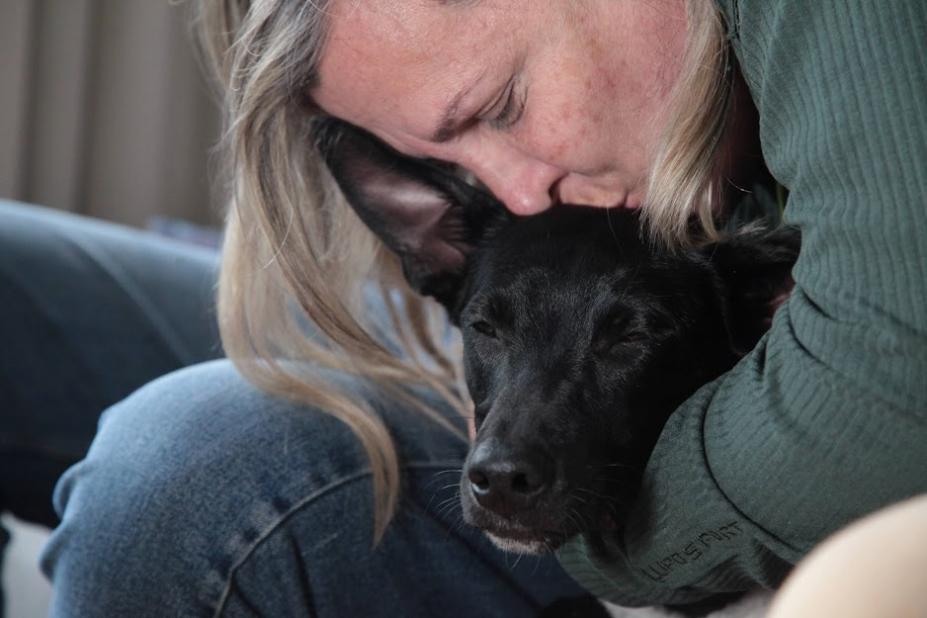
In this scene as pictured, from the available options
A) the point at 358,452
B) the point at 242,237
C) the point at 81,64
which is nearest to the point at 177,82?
the point at 81,64

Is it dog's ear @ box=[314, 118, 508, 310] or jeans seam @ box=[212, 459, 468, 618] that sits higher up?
dog's ear @ box=[314, 118, 508, 310]

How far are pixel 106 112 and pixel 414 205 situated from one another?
2667 mm

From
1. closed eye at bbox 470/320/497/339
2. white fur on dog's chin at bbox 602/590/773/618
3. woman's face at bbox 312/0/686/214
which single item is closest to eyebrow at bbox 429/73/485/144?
woman's face at bbox 312/0/686/214

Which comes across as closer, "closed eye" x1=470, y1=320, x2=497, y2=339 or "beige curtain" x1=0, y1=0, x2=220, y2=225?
"closed eye" x1=470, y1=320, x2=497, y2=339

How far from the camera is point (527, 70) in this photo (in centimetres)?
154

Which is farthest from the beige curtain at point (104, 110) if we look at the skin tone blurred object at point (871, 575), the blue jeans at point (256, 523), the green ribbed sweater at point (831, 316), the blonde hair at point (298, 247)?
the skin tone blurred object at point (871, 575)

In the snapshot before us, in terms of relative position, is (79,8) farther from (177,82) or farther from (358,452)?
(358,452)

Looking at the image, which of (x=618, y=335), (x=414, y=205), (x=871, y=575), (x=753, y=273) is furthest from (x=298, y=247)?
(x=871, y=575)

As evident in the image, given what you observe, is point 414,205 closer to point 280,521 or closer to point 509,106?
point 509,106

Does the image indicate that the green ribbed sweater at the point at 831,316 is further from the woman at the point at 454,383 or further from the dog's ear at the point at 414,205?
the dog's ear at the point at 414,205

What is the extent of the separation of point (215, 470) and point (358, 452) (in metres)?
0.21

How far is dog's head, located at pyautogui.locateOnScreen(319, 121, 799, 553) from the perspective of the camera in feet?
4.60

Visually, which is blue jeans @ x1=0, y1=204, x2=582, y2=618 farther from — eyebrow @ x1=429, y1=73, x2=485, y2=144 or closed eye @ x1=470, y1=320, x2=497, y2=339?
eyebrow @ x1=429, y1=73, x2=485, y2=144

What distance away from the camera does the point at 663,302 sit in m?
1.57
